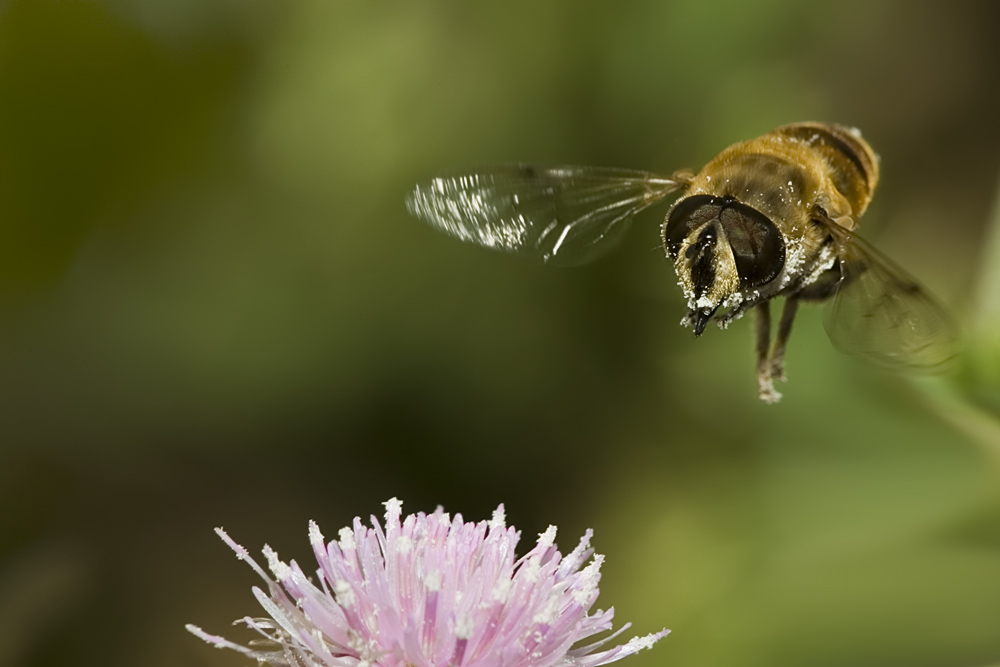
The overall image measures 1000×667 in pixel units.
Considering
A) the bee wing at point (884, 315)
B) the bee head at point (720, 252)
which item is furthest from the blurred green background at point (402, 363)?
the bee head at point (720, 252)

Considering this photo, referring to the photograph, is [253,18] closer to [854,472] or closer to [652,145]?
[652,145]

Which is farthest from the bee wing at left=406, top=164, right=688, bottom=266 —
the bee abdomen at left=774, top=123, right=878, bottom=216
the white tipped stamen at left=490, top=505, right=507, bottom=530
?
the white tipped stamen at left=490, top=505, right=507, bottom=530

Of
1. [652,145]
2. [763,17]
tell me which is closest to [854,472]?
[652,145]

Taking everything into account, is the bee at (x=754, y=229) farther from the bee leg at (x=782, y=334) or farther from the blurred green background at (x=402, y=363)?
the blurred green background at (x=402, y=363)

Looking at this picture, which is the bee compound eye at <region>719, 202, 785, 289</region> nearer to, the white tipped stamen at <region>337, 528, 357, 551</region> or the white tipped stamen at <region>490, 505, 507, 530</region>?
the white tipped stamen at <region>490, 505, 507, 530</region>

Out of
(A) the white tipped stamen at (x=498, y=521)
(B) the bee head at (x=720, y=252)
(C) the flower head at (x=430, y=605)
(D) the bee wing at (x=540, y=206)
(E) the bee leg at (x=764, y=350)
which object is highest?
(D) the bee wing at (x=540, y=206)
